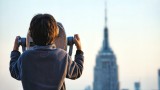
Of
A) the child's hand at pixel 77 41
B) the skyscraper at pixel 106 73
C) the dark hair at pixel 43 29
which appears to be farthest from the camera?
the skyscraper at pixel 106 73

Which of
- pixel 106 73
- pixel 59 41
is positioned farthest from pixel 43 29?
pixel 106 73

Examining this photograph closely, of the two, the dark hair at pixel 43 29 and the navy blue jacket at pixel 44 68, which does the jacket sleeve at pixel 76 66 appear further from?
the dark hair at pixel 43 29

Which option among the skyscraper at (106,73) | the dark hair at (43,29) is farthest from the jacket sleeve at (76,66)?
the skyscraper at (106,73)

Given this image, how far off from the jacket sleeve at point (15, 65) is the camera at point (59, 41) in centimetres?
3

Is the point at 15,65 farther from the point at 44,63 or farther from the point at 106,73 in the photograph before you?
the point at 106,73

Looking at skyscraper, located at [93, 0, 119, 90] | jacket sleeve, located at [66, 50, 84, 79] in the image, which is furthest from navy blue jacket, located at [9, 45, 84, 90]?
skyscraper, located at [93, 0, 119, 90]

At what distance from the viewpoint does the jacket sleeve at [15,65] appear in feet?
6.53

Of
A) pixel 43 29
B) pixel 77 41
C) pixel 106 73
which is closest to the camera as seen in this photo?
pixel 43 29

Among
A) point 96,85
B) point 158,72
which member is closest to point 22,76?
point 96,85

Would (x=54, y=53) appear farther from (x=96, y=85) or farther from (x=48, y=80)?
(x=96, y=85)

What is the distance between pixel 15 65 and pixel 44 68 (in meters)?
0.11

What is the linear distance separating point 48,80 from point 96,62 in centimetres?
9076

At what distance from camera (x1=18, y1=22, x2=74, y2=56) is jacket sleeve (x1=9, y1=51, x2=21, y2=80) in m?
0.03

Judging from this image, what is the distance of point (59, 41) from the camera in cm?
200
